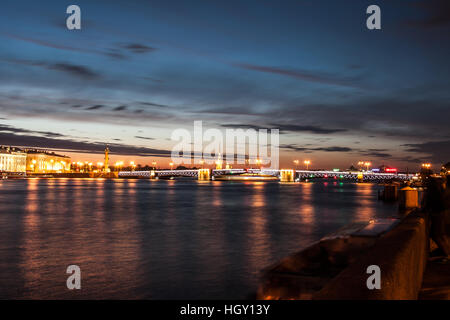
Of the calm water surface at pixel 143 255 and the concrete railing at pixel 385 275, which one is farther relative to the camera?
the calm water surface at pixel 143 255

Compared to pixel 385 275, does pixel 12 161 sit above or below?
above

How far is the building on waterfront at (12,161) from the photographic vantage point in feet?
586

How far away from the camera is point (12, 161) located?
7190 inches

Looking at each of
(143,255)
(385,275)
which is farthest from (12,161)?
(385,275)

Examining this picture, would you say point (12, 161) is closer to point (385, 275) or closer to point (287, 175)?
point (287, 175)

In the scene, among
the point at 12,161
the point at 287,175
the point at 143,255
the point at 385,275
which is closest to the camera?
the point at 385,275

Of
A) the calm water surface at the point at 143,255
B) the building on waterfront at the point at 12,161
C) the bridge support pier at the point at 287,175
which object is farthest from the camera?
the bridge support pier at the point at 287,175

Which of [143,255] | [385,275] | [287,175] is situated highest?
[385,275]

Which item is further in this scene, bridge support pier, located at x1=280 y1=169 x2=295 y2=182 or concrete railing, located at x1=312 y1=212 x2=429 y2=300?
bridge support pier, located at x1=280 y1=169 x2=295 y2=182

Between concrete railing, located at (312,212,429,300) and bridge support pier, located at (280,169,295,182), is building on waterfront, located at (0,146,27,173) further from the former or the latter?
concrete railing, located at (312,212,429,300)

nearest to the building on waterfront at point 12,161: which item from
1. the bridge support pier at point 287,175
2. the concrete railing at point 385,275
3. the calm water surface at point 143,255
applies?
the bridge support pier at point 287,175

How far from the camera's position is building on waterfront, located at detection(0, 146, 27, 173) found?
586ft

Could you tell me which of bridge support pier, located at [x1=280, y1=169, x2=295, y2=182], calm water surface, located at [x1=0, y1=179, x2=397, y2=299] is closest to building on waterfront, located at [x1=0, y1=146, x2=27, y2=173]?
bridge support pier, located at [x1=280, y1=169, x2=295, y2=182]

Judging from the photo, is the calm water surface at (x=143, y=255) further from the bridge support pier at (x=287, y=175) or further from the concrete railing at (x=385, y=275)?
the bridge support pier at (x=287, y=175)
